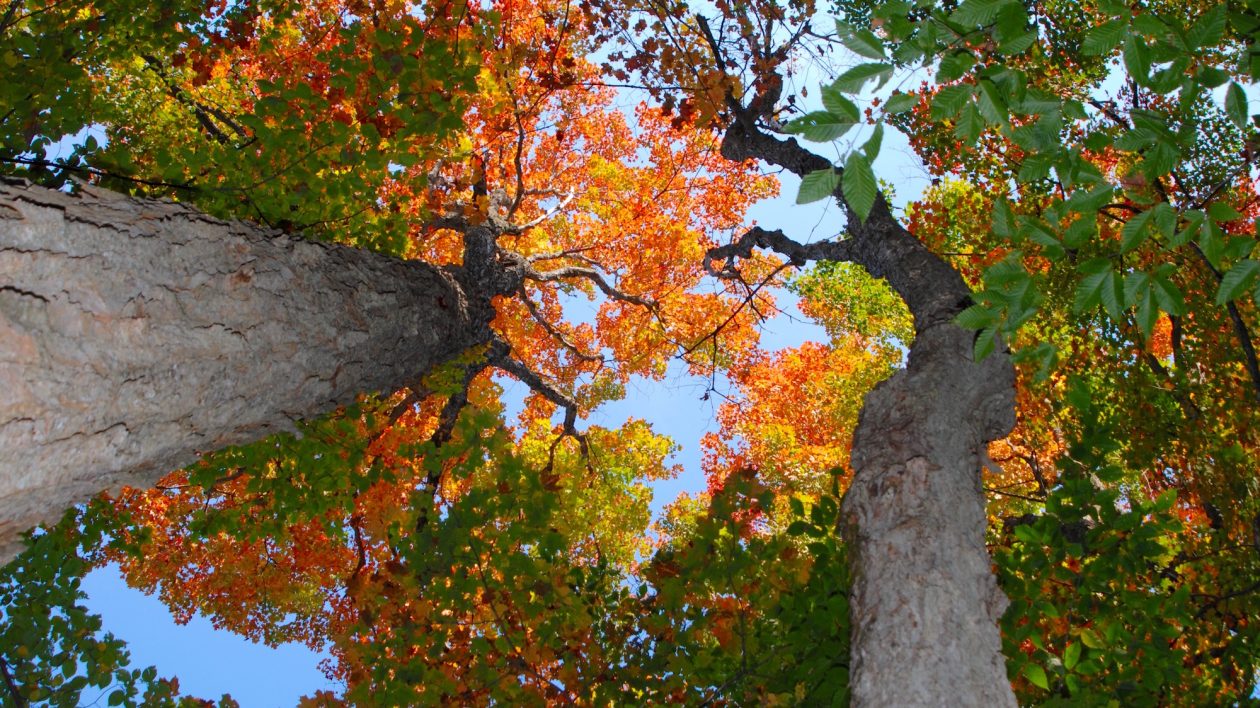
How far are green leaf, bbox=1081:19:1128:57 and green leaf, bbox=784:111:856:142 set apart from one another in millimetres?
735

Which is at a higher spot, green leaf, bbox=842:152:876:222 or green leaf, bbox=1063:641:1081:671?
green leaf, bbox=842:152:876:222

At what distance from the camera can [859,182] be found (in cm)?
166

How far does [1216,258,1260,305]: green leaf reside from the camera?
1872 mm

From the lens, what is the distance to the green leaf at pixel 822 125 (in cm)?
161

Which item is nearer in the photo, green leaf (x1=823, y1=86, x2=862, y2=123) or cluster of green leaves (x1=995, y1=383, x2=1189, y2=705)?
green leaf (x1=823, y1=86, x2=862, y2=123)

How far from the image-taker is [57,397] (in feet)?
7.34

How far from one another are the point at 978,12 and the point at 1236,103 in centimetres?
82

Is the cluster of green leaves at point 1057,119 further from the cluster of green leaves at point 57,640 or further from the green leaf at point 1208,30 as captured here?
the cluster of green leaves at point 57,640

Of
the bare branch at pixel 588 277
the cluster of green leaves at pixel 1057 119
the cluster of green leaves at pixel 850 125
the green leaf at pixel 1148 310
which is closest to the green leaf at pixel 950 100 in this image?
the cluster of green leaves at pixel 1057 119

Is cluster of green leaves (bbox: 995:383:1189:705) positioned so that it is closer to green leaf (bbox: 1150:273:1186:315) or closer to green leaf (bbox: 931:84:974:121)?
green leaf (bbox: 1150:273:1186:315)

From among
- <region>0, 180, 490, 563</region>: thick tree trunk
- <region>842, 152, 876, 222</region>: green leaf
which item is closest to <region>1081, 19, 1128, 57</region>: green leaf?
<region>842, 152, 876, 222</region>: green leaf

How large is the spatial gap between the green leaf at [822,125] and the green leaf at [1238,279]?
116 cm

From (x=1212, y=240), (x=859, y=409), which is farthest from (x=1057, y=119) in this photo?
(x=859, y=409)

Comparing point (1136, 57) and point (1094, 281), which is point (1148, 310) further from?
point (1136, 57)
